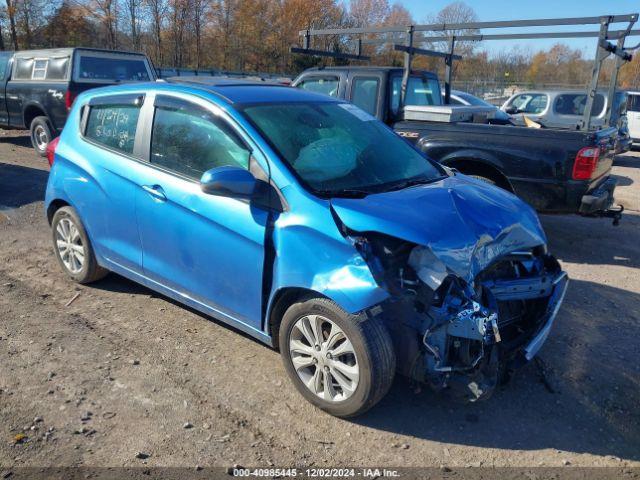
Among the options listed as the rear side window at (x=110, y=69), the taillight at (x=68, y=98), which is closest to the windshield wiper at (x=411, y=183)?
the taillight at (x=68, y=98)

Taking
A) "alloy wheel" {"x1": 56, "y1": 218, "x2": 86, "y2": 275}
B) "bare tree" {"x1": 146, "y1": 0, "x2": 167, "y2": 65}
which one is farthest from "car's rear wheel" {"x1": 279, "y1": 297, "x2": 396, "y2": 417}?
"bare tree" {"x1": 146, "y1": 0, "x2": 167, "y2": 65}

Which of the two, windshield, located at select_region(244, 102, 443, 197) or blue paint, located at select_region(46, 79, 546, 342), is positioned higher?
windshield, located at select_region(244, 102, 443, 197)

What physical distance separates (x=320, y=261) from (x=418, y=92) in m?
5.36

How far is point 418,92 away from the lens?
303 inches

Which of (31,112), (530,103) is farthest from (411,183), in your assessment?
(530,103)

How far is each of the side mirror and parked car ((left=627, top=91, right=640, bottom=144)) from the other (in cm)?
1480

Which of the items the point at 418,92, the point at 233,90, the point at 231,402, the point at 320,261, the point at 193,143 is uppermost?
the point at 418,92

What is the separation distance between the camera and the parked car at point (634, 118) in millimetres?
14996

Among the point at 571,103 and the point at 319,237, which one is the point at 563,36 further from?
the point at 571,103

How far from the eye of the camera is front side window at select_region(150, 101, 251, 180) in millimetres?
3527

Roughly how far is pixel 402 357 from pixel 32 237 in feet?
16.1

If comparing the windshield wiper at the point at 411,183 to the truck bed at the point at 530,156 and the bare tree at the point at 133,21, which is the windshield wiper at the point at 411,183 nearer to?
the truck bed at the point at 530,156

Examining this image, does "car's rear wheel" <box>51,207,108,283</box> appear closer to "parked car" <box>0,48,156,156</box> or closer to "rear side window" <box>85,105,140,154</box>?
"rear side window" <box>85,105,140,154</box>

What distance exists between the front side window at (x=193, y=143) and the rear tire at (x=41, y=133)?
826 centimetres
